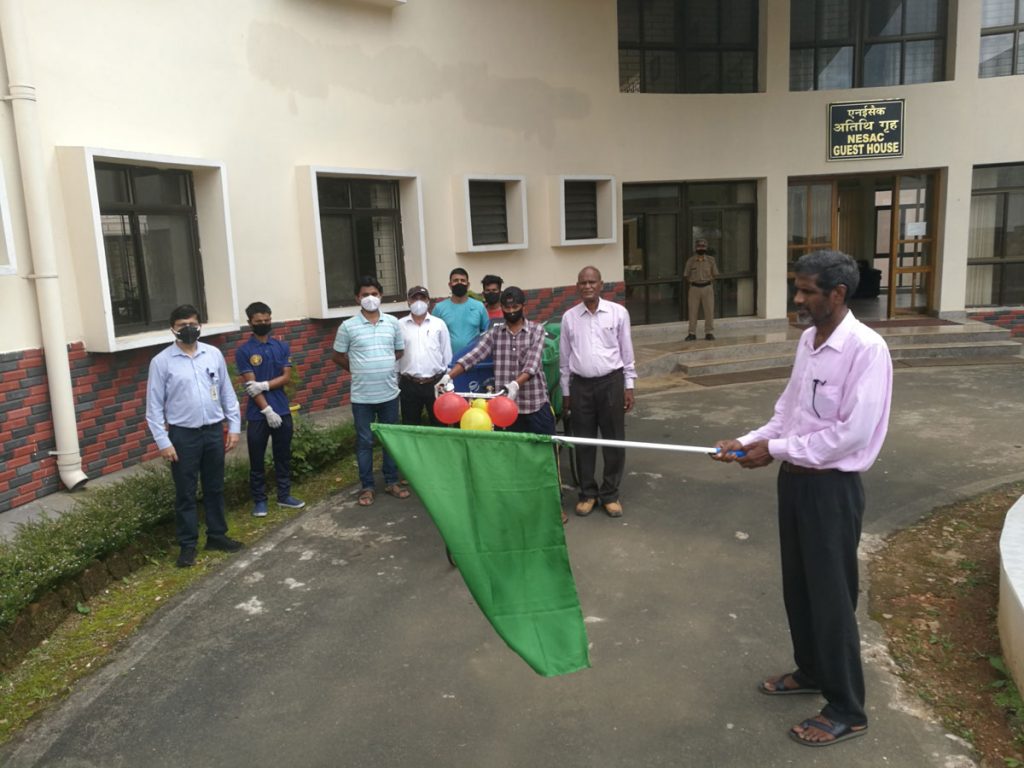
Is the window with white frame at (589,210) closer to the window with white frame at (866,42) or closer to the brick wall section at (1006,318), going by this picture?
the window with white frame at (866,42)

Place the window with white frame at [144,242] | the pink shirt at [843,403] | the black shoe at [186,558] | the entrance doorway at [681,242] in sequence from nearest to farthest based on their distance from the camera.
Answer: the pink shirt at [843,403]
the black shoe at [186,558]
the window with white frame at [144,242]
the entrance doorway at [681,242]

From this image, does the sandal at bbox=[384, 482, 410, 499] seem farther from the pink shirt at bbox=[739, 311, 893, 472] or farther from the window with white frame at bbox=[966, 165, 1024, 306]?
the window with white frame at bbox=[966, 165, 1024, 306]

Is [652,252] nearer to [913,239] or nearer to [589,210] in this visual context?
[589,210]

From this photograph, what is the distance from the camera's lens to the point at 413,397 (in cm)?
671

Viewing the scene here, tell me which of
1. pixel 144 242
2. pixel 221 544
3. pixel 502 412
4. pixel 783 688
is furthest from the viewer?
pixel 144 242

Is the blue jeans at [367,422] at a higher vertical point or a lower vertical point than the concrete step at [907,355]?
higher

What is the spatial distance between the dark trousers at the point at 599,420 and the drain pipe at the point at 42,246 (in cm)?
405

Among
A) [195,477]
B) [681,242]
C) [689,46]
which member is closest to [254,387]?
[195,477]

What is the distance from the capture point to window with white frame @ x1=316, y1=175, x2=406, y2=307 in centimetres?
953

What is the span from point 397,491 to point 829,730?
4.09 metres

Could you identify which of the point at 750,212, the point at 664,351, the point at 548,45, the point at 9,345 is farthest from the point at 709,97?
the point at 9,345

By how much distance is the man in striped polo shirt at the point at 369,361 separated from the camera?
6.27m

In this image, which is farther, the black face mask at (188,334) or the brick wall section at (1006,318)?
the brick wall section at (1006,318)

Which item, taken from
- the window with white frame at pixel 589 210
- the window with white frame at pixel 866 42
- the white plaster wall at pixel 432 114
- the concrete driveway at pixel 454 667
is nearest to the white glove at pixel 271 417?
the concrete driveway at pixel 454 667
